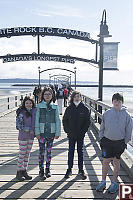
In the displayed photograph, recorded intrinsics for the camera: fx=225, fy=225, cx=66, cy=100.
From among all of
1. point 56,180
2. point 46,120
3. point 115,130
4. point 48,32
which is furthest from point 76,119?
point 48,32

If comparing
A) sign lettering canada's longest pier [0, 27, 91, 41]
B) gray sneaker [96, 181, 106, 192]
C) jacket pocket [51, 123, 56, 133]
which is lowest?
gray sneaker [96, 181, 106, 192]

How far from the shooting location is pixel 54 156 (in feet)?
18.0

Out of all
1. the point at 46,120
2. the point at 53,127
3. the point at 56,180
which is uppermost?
the point at 46,120

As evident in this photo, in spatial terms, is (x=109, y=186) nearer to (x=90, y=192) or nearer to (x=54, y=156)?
(x=90, y=192)

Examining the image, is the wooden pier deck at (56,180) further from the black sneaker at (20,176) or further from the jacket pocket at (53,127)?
the jacket pocket at (53,127)

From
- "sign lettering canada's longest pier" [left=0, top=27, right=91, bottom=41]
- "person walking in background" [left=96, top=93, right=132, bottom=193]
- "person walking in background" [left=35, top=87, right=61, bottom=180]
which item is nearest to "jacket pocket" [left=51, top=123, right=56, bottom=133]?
"person walking in background" [left=35, top=87, right=61, bottom=180]

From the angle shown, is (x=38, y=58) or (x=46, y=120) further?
(x=38, y=58)

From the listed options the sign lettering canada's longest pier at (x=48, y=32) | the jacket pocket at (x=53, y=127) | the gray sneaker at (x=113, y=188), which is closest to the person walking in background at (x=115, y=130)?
the gray sneaker at (x=113, y=188)

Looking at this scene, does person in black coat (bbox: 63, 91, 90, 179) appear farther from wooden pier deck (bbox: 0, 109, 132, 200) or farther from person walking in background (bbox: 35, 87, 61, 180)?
wooden pier deck (bbox: 0, 109, 132, 200)

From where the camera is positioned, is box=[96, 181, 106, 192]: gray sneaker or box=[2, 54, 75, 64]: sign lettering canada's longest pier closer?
box=[96, 181, 106, 192]: gray sneaker

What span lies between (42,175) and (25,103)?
135cm

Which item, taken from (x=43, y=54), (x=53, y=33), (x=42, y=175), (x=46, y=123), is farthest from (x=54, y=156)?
(x=43, y=54)

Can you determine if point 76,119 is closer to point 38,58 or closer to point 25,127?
point 25,127

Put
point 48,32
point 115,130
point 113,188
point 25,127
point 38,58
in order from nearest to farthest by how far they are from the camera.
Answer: point 115,130 → point 113,188 → point 25,127 → point 48,32 → point 38,58
